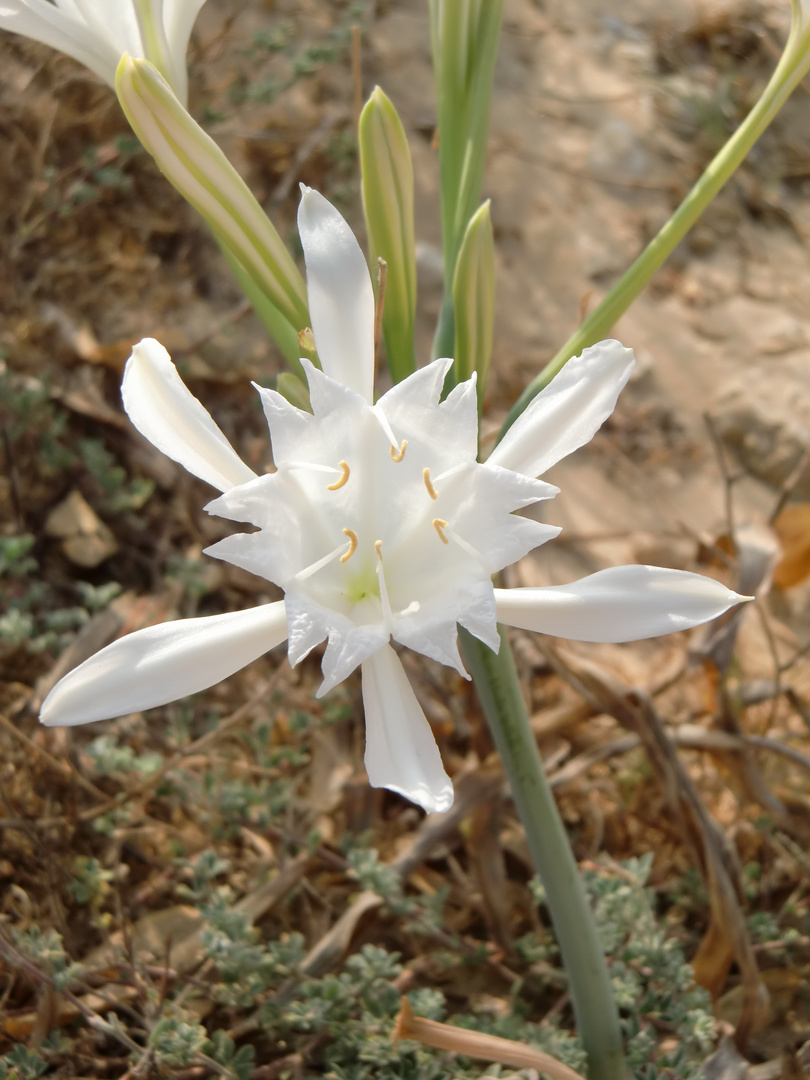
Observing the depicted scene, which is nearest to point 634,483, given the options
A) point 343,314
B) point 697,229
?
point 697,229

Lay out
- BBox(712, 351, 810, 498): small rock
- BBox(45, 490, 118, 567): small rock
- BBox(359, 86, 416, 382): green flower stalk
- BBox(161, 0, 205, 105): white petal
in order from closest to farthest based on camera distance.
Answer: BBox(359, 86, 416, 382): green flower stalk → BBox(161, 0, 205, 105): white petal → BBox(45, 490, 118, 567): small rock → BBox(712, 351, 810, 498): small rock

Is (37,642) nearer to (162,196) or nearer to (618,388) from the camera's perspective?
(618,388)

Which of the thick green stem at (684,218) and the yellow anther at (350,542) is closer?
the yellow anther at (350,542)

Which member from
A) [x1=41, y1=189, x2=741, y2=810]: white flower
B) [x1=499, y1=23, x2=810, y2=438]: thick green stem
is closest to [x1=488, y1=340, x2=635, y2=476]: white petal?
[x1=41, y1=189, x2=741, y2=810]: white flower

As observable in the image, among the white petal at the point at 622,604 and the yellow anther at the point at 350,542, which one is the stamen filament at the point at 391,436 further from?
the white petal at the point at 622,604

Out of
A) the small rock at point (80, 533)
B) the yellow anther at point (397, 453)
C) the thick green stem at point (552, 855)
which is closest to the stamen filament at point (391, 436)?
the yellow anther at point (397, 453)

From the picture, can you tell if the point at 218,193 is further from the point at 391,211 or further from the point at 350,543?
the point at 350,543

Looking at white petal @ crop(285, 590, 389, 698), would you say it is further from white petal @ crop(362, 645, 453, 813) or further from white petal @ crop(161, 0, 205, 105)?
white petal @ crop(161, 0, 205, 105)
